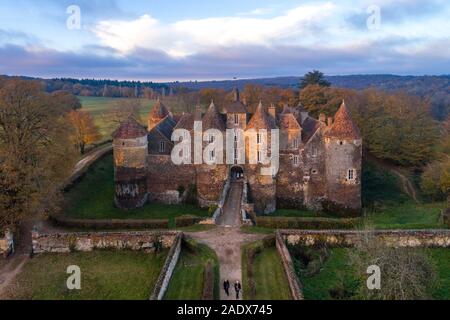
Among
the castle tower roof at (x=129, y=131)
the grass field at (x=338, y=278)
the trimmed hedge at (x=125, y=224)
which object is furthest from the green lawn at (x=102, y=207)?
the grass field at (x=338, y=278)

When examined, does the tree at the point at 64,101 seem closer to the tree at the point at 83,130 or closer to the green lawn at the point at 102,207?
the tree at the point at 83,130

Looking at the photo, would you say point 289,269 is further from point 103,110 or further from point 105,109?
point 105,109

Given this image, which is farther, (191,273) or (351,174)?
(351,174)

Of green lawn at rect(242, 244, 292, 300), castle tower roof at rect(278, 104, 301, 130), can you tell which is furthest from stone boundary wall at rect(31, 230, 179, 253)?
castle tower roof at rect(278, 104, 301, 130)

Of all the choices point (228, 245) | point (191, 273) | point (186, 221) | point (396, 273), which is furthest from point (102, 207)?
point (396, 273)

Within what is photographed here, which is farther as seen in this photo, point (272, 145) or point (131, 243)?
point (272, 145)

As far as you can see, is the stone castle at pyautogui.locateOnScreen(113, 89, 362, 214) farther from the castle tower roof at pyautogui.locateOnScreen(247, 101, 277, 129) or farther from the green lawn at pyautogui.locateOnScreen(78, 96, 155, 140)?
the green lawn at pyautogui.locateOnScreen(78, 96, 155, 140)
